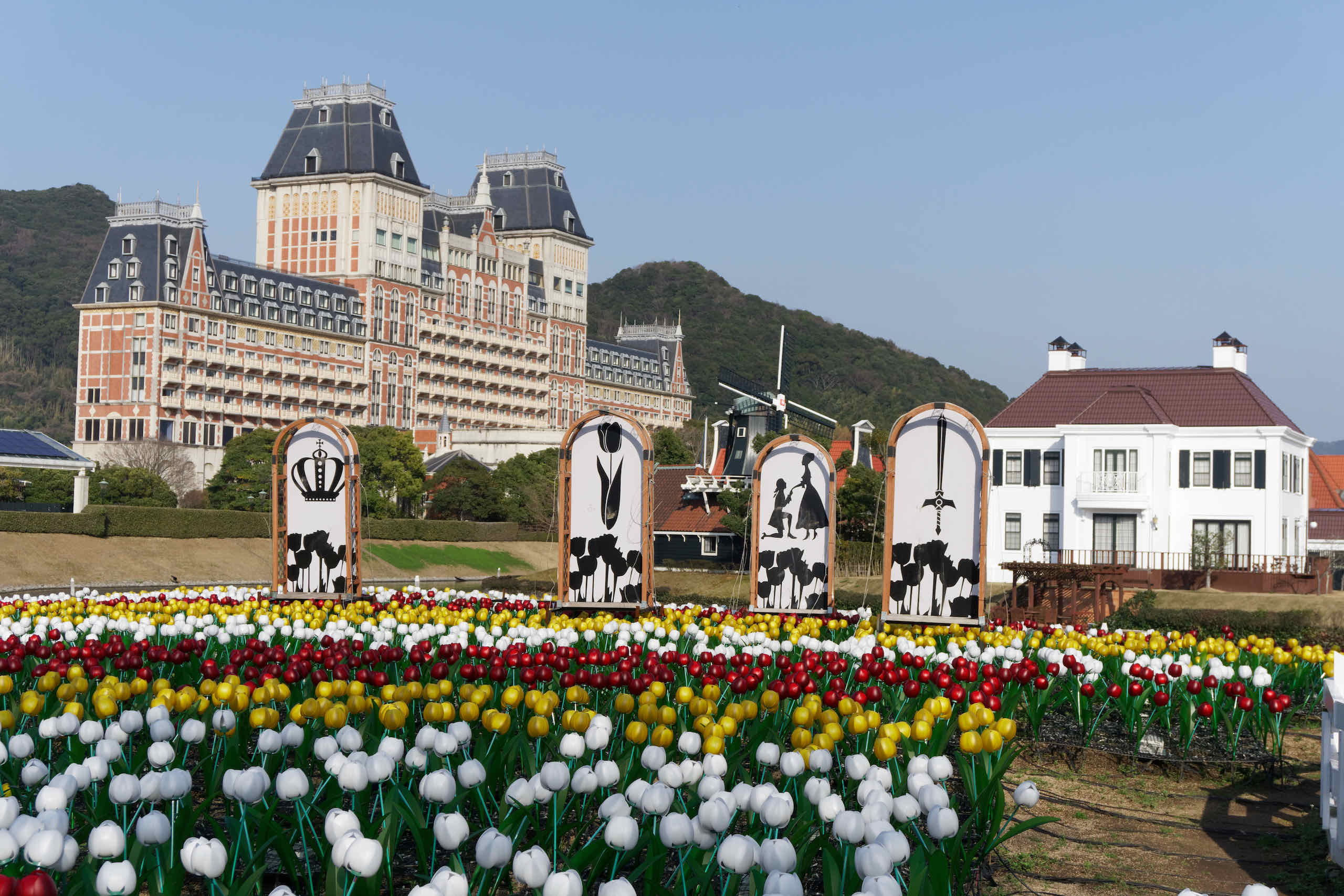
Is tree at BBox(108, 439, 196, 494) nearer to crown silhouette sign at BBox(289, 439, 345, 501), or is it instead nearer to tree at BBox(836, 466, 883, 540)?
tree at BBox(836, 466, 883, 540)

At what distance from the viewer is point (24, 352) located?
116 metres

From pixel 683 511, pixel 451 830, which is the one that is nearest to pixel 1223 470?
pixel 683 511

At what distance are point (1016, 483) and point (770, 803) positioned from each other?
126 feet

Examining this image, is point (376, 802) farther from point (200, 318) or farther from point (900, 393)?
point (900, 393)

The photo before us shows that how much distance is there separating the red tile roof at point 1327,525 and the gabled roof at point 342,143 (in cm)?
6827

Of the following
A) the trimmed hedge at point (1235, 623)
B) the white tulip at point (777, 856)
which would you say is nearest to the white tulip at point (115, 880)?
the white tulip at point (777, 856)

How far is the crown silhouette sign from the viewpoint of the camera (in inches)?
887

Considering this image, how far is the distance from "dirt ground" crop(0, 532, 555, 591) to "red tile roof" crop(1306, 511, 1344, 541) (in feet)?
111

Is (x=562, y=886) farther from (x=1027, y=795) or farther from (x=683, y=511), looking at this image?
(x=683, y=511)

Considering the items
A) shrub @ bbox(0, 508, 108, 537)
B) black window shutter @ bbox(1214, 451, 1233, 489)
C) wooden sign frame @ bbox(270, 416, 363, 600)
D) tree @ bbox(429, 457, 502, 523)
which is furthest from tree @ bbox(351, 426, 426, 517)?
wooden sign frame @ bbox(270, 416, 363, 600)

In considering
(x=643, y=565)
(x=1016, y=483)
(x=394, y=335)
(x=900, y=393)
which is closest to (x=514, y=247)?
(x=394, y=335)

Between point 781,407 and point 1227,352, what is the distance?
2096 centimetres

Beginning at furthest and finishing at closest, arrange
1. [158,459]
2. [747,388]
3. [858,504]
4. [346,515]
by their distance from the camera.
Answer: [158,459]
[747,388]
[858,504]
[346,515]

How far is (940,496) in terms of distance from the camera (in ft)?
64.6
